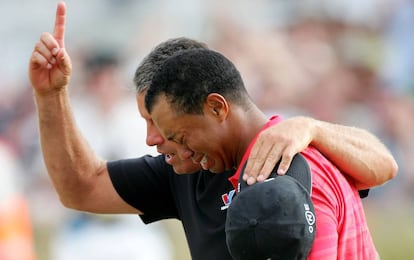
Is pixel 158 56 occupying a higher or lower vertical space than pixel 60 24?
lower

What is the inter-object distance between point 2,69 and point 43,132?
7.17 meters

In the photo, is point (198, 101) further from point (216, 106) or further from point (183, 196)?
point (183, 196)

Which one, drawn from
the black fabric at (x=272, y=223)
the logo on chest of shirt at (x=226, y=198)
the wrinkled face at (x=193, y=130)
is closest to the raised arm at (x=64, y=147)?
the logo on chest of shirt at (x=226, y=198)

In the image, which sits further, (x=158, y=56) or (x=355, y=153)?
(x=158, y=56)

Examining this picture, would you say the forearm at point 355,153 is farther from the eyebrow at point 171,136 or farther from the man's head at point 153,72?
the man's head at point 153,72

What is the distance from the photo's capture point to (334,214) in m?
3.45

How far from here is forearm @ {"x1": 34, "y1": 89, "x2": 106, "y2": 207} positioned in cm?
450

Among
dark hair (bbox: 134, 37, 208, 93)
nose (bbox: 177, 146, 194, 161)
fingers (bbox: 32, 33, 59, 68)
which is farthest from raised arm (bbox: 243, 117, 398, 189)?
fingers (bbox: 32, 33, 59, 68)

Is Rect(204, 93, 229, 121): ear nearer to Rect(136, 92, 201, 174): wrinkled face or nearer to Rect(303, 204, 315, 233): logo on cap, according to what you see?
Rect(136, 92, 201, 174): wrinkled face

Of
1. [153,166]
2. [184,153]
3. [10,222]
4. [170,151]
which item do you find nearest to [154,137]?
[170,151]

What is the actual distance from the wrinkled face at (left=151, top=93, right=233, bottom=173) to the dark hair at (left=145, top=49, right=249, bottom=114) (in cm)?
3

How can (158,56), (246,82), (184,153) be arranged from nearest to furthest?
(184,153) → (158,56) → (246,82)

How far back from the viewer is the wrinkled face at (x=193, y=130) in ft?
12.2

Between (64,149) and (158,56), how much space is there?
1.83ft
